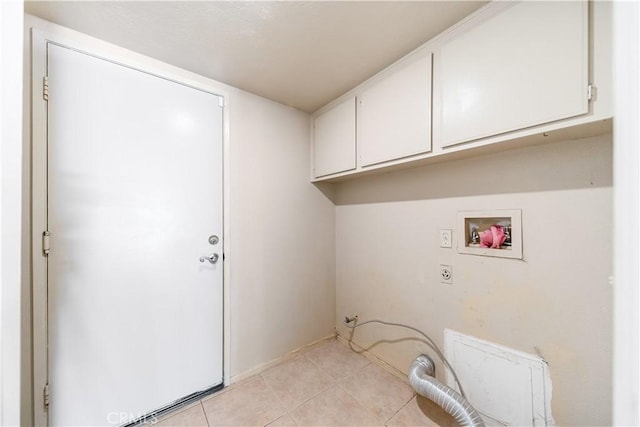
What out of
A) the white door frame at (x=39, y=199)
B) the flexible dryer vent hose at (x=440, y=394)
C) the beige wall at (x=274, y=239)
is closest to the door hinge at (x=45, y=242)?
the white door frame at (x=39, y=199)

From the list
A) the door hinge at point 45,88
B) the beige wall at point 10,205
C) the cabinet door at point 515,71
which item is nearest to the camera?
the beige wall at point 10,205

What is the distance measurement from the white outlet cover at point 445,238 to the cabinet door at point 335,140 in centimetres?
80

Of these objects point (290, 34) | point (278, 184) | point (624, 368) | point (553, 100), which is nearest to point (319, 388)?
point (278, 184)

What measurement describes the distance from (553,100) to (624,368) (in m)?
1.06

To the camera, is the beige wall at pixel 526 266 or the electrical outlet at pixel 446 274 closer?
the beige wall at pixel 526 266

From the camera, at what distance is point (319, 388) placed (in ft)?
5.39

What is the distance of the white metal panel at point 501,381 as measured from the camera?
1.16 m

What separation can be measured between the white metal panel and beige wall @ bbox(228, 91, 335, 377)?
1.20 metres

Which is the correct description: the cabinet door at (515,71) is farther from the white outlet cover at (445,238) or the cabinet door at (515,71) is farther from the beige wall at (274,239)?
the beige wall at (274,239)

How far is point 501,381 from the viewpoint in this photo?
126 cm

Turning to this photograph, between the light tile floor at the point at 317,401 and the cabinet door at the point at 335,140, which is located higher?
the cabinet door at the point at 335,140

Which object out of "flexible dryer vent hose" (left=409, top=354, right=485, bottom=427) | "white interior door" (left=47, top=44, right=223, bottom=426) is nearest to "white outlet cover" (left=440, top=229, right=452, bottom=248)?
"flexible dryer vent hose" (left=409, top=354, right=485, bottom=427)

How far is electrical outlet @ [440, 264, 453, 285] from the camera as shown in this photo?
1493 mm

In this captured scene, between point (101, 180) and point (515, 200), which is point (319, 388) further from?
point (101, 180)
